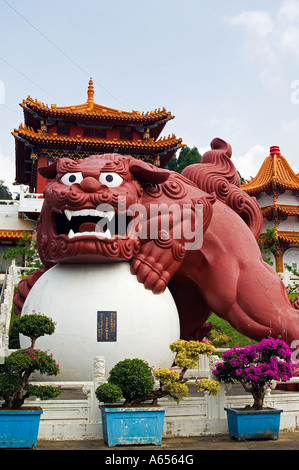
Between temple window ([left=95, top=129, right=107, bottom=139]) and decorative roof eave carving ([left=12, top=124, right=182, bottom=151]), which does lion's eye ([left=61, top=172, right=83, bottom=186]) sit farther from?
temple window ([left=95, top=129, right=107, bottom=139])

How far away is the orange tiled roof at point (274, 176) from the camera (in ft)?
92.1

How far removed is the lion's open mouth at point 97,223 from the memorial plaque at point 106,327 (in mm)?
1249

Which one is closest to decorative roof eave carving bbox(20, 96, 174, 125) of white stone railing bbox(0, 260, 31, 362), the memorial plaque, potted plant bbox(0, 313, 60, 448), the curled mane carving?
white stone railing bbox(0, 260, 31, 362)

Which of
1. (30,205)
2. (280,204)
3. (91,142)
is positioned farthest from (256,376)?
(280,204)

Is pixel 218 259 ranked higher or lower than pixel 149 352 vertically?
higher

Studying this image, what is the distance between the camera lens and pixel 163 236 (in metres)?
8.85

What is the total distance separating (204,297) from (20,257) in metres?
19.2

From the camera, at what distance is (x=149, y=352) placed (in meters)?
8.30

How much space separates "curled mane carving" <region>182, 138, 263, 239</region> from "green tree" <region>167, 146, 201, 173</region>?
37.4 metres

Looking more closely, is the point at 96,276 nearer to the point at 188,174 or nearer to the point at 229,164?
the point at 188,174

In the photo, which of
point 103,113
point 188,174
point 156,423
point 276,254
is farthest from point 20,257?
point 156,423

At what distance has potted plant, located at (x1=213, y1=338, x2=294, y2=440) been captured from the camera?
6.79 meters

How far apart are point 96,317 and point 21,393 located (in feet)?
6.55

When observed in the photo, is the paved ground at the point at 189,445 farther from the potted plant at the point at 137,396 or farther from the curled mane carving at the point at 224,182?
the curled mane carving at the point at 224,182
